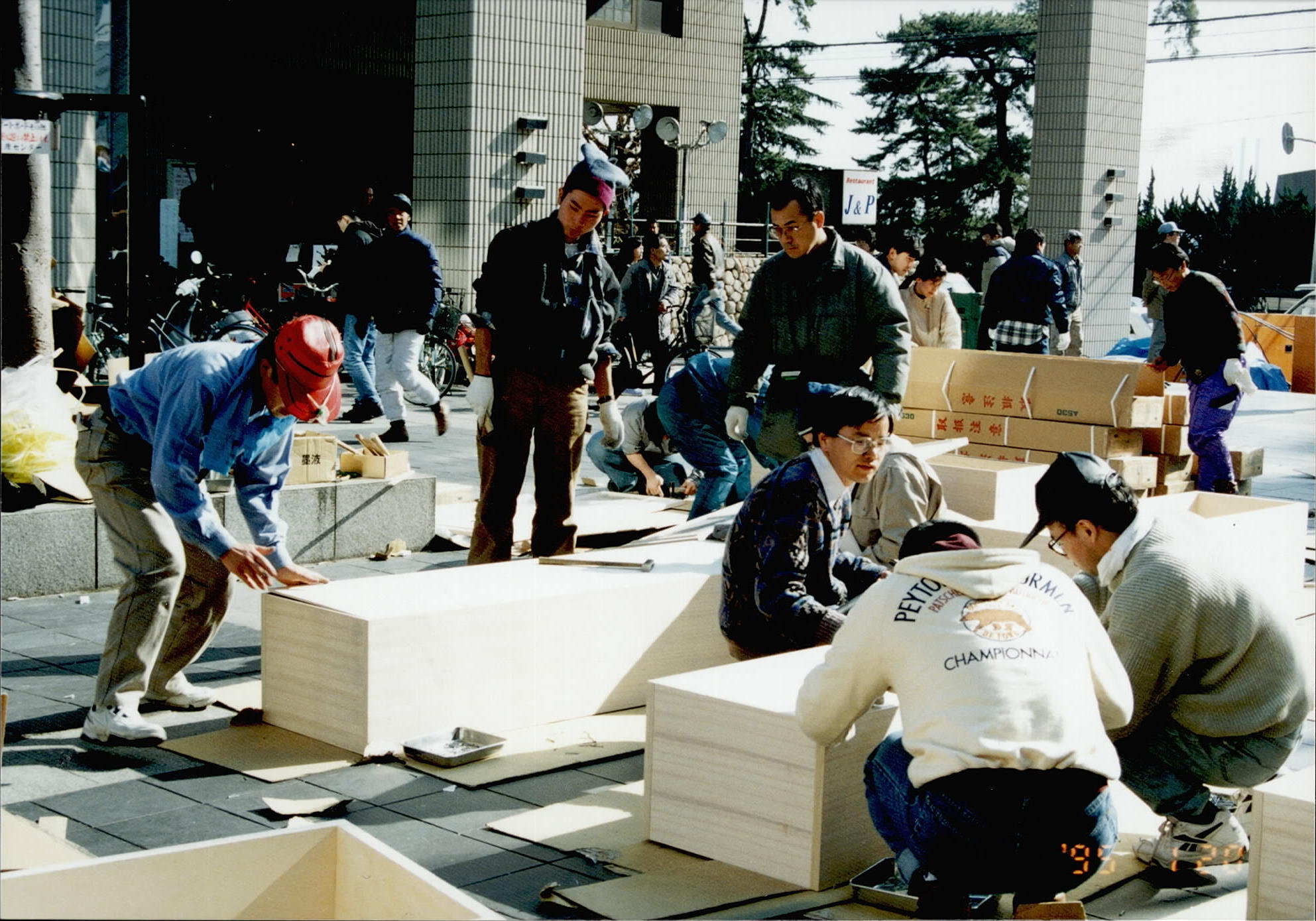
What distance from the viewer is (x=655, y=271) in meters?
15.1

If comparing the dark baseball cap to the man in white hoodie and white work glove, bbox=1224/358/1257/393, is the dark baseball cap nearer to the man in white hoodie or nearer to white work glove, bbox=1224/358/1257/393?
the man in white hoodie

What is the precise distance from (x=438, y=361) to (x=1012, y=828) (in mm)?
12187

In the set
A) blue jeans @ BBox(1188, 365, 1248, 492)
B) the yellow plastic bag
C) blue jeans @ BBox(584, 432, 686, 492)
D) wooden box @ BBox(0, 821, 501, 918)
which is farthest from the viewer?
blue jeans @ BBox(1188, 365, 1248, 492)

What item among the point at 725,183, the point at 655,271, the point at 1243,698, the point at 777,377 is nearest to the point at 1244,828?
the point at 1243,698

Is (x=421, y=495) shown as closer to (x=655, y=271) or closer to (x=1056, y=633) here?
(x=1056, y=633)

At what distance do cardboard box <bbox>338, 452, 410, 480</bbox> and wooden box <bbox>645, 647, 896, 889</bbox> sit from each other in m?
4.18

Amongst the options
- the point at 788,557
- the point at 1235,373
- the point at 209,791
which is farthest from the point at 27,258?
the point at 1235,373

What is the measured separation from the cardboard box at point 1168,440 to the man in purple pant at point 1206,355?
0.36 meters

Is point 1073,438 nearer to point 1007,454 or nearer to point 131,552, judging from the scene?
point 1007,454

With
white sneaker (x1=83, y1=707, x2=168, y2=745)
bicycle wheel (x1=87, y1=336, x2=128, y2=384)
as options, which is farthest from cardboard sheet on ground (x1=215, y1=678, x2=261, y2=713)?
bicycle wheel (x1=87, y1=336, x2=128, y2=384)

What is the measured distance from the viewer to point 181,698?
558 centimetres

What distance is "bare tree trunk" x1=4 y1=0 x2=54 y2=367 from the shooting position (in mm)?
7633

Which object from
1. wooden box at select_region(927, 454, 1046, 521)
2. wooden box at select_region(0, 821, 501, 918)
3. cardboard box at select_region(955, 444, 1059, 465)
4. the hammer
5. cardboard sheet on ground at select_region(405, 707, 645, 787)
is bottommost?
cardboard sheet on ground at select_region(405, 707, 645, 787)

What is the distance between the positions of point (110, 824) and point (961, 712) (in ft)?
8.26
